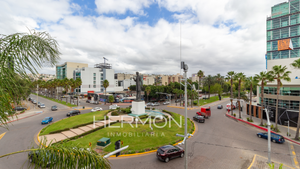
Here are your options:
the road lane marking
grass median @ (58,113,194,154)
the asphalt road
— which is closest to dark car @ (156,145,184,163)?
the asphalt road

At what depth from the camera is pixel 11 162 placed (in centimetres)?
1353

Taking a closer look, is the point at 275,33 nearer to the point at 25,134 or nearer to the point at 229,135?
the point at 229,135

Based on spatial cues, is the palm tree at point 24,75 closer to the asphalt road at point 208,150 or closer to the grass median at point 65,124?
the asphalt road at point 208,150

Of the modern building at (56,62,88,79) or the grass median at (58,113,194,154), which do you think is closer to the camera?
the grass median at (58,113,194,154)

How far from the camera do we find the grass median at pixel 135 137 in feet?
55.4

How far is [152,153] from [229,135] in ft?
46.6

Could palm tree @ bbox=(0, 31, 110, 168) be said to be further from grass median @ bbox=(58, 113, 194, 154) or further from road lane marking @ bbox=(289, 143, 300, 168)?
road lane marking @ bbox=(289, 143, 300, 168)

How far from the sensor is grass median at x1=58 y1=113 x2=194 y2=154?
16891mm

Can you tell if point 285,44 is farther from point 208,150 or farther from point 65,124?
point 65,124

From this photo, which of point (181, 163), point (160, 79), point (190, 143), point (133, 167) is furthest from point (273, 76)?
point (160, 79)

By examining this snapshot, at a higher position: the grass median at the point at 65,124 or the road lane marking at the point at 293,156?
the grass median at the point at 65,124

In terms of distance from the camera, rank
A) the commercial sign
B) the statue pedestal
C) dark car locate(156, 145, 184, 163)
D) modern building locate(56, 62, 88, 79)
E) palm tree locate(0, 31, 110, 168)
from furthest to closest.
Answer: modern building locate(56, 62, 88, 79), the commercial sign, the statue pedestal, dark car locate(156, 145, 184, 163), palm tree locate(0, 31, 110, 168)

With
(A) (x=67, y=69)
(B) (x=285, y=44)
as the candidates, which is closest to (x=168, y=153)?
(B) (x=285, y=44)

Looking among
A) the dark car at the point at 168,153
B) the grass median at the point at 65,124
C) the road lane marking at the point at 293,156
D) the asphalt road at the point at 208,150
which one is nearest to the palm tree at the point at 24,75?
the asphalt road at the point at 208,150
